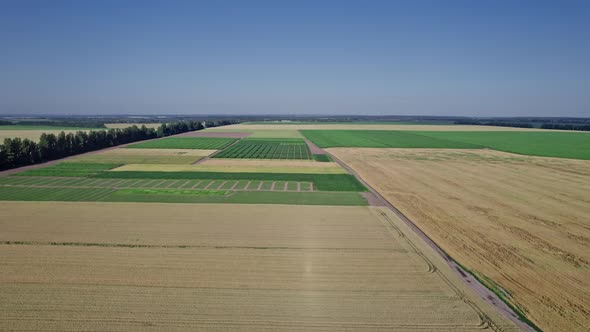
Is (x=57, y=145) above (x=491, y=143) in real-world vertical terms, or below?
above

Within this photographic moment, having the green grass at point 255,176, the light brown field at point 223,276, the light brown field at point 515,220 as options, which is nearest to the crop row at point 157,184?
the green grass at point 255,176

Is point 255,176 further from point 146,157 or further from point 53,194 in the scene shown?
point 146,157

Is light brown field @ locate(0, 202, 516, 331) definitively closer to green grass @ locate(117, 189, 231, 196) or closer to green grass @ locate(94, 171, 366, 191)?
green grass @ locate(117, 189, 231, 196)

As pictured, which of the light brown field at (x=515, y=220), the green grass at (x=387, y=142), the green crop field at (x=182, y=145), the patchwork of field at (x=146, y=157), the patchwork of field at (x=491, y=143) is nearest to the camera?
the light brown field at (x=515, y=220)

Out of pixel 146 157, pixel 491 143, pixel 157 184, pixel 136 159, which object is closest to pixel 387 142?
pixel 491 143

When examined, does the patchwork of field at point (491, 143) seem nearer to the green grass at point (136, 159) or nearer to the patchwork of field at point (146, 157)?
the patchwork of field at point (146, 157)

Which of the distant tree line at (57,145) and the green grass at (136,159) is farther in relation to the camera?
the green grass at (136,159)
